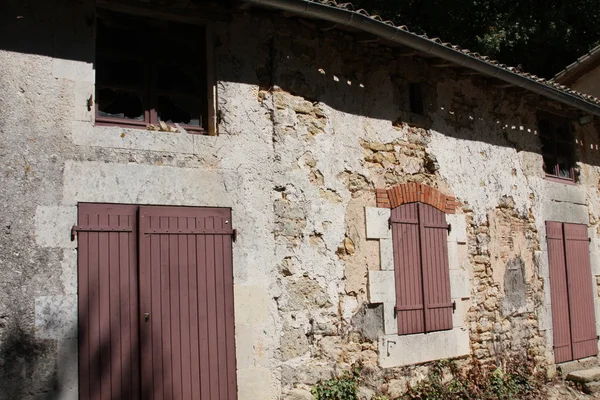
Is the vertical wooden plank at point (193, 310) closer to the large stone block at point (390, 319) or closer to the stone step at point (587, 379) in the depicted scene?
the large stone block at point (390, 319)

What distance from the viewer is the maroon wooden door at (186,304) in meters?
5.30

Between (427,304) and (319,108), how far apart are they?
2.51 m

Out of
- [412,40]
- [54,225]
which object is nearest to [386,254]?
[412,40]

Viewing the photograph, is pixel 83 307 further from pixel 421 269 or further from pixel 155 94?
pixel 421 269

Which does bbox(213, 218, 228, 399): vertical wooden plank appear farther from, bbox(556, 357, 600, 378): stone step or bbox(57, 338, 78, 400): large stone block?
bbox(556, 357, 600, 378): stone step

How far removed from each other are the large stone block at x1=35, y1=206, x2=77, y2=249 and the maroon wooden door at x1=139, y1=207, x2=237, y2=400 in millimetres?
572

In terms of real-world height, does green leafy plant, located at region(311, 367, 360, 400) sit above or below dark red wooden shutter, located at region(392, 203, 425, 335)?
below

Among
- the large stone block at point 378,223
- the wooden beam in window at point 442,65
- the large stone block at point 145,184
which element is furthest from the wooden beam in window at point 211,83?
the wooden beam in window at point 442,65

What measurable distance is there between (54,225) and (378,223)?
332 cm

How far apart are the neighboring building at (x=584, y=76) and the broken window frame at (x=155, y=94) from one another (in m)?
8.79

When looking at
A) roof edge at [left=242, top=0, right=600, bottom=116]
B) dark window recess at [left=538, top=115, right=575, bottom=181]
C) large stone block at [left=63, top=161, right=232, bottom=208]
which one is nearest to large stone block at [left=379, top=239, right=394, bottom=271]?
large stone block at [left=63, top=161, right=232, bottom=208]

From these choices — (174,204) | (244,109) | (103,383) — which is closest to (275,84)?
(244,109)

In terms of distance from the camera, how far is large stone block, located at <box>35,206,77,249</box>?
4980mm

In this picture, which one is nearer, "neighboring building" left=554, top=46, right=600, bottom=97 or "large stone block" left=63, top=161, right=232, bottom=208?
"large stone block" left=63, top=161, right=232, bottom=208
